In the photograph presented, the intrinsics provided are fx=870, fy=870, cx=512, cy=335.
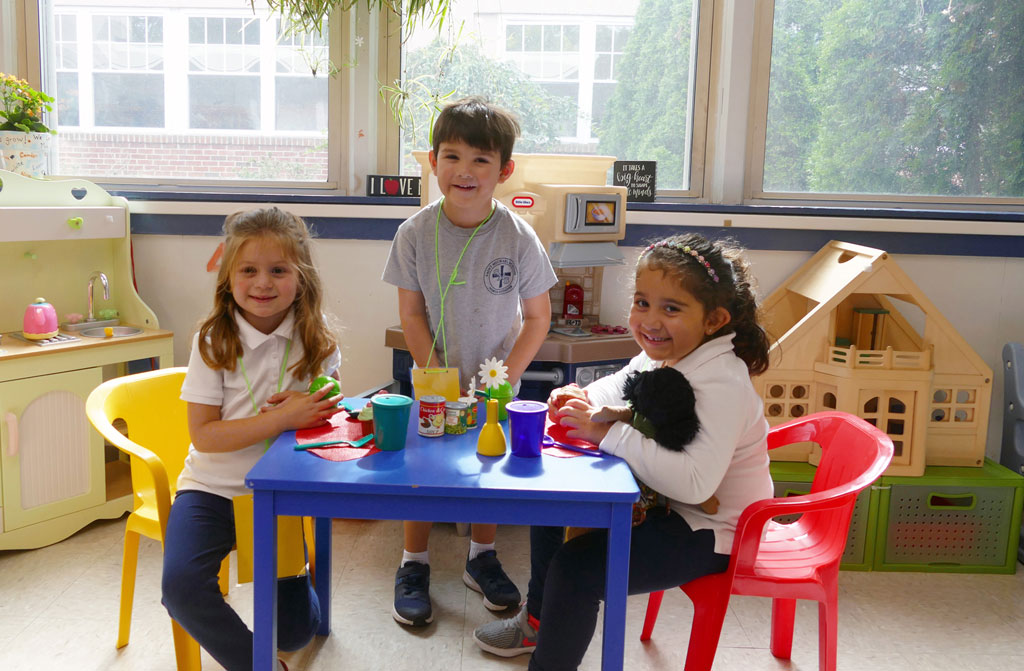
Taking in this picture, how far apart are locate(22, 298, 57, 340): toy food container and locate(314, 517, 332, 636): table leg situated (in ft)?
3.93

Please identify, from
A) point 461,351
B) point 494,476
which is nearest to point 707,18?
point 461,351

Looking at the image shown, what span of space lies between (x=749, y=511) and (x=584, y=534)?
31 centimetres

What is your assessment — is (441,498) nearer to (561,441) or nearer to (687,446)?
(561,441)

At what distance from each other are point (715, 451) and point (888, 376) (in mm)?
1256

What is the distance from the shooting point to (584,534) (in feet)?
5.44

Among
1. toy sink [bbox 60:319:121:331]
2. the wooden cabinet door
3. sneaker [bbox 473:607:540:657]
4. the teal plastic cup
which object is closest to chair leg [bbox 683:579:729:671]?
sneaker [bbox 473:607:540:657]

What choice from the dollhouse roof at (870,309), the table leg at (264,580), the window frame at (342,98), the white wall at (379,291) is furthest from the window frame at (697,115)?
the table leg at (264,580)

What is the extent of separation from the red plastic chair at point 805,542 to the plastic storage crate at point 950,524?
0.72 meters

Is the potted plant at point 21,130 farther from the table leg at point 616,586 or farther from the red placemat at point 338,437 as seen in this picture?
the table leg at point 616,586

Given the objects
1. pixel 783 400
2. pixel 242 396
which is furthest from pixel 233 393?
pixel 783 400

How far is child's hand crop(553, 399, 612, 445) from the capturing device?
5.03 ft

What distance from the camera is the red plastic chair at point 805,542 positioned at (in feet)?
5.12

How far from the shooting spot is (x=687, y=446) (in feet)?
4.82

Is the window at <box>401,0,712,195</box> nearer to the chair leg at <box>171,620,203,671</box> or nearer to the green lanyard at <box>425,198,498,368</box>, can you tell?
the green lanyard at <box>425,198,498,368</box>
